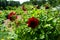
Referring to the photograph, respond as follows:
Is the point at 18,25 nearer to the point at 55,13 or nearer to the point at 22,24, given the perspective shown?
the point at 22,24

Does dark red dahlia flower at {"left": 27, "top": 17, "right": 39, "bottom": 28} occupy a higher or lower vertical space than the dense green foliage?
higher

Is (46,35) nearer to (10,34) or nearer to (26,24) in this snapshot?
(26,24)

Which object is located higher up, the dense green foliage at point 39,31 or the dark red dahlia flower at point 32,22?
the dark red dahlia flower at point 32,22

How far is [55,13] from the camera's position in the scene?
251 cm

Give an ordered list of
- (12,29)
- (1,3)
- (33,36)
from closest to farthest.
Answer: (33,36) → (12,29) → (1,3)

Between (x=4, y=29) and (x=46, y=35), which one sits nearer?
(x=46, y=35)

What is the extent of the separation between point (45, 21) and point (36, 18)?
4.1 inches

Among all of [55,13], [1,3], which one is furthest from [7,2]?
[55,13]

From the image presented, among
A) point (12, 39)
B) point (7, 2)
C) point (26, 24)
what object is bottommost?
point (7, 2)

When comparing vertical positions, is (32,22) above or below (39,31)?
above

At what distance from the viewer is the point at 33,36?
2.23m

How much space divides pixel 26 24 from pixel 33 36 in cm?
15

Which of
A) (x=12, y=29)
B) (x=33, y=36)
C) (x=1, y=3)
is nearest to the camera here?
(x=33, y=36)

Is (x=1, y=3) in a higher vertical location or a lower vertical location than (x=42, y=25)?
lower
